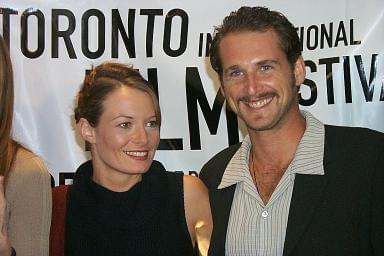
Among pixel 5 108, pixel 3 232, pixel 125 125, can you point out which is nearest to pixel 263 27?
pixel 125 125

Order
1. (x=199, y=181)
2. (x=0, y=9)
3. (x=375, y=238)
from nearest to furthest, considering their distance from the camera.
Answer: (x=375, y=238)
(x=199, y=181)
(x=0, y=9)

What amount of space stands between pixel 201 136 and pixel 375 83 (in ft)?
2.18

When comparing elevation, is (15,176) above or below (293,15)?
below

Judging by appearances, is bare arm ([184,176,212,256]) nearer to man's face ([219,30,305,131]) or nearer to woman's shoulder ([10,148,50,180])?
man's face ([219,30,305,131])

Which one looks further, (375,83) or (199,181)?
(375,83)

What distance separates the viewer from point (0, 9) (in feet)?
6.94

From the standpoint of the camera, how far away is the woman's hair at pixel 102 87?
1.71m

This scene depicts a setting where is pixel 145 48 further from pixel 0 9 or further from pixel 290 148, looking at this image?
pixel 290 148

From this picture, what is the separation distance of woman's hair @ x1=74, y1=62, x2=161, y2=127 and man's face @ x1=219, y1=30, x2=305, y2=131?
0.24 m

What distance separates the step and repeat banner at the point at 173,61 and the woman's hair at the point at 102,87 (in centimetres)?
37

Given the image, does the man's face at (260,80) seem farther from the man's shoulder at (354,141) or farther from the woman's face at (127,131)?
the woman's face at (127,131)

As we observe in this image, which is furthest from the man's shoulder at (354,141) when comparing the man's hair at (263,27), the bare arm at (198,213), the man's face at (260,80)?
the bare arm at (198,213)

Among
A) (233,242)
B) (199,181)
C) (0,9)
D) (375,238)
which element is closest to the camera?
(375,238)

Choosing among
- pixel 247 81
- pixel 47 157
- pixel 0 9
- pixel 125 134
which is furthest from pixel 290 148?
pixel 0 9
